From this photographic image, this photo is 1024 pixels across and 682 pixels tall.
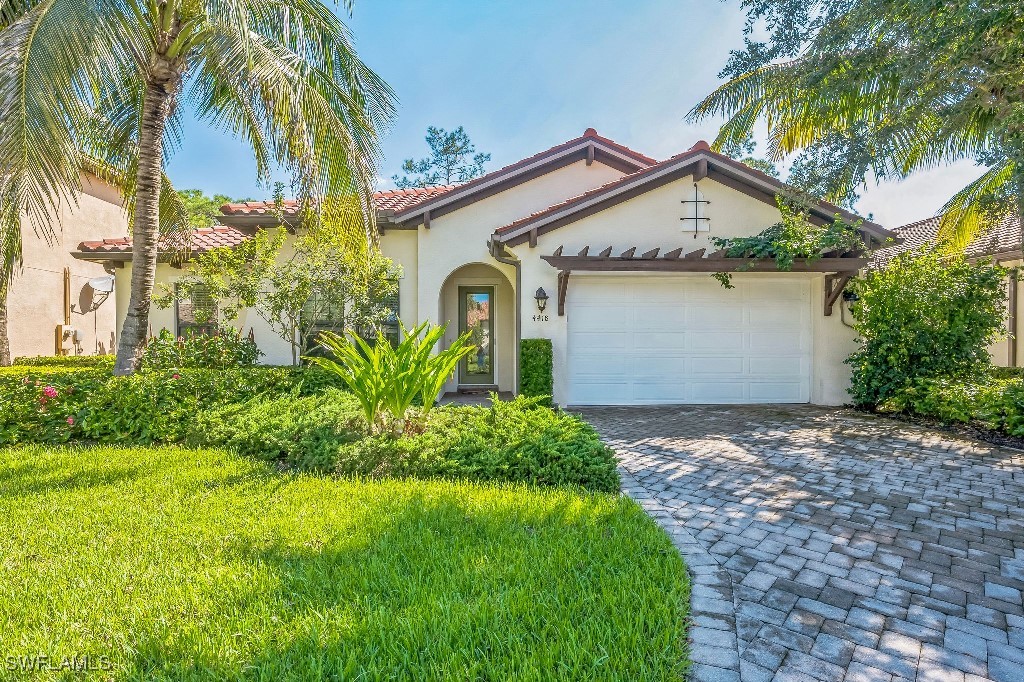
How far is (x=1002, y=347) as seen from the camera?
1492 cm

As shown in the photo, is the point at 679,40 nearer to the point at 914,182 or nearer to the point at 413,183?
the point at 914,182

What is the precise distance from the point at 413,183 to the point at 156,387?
93.8 ft

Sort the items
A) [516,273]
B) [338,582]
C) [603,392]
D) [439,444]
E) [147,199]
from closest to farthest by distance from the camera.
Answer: [338,582], [439,444], [147,199], [603,392], [516,273]

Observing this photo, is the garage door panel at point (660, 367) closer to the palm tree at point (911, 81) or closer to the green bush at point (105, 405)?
the palm tree at point (911, 81)

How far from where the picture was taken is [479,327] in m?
14.6

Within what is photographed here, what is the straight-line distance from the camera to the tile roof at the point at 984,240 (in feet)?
44.8

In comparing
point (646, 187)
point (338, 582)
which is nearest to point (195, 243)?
point (646, 187)

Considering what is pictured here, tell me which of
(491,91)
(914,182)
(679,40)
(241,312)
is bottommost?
(241,312)

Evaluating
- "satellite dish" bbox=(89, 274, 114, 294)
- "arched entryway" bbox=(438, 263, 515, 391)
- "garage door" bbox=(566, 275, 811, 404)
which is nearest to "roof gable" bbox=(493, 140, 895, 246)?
"garage door" bbox=(566, 275, 811, 404)

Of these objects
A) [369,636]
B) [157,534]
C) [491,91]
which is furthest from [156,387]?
[491,91]

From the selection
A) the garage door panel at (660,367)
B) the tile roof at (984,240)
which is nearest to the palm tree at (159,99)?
the garage door panel at (660,367)

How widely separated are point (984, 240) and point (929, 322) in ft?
33.3

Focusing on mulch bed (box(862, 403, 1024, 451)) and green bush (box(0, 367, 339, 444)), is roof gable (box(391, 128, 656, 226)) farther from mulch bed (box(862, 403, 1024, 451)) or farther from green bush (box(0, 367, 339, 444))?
mulch bed (box(862, 403, 1024, 451))

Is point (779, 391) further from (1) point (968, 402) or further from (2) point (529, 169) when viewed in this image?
(2) point (529, 169)
